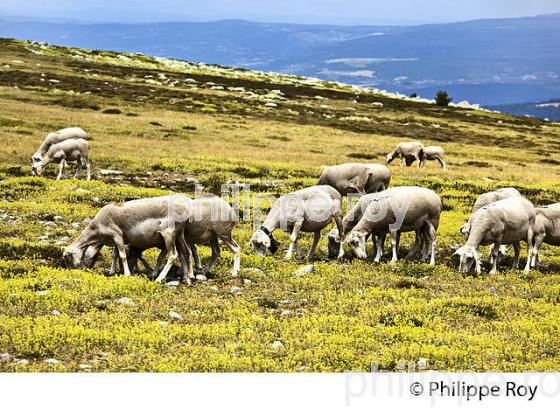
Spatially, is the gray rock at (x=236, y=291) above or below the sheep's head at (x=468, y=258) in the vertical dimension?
below

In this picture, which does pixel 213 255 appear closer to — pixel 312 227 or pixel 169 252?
pixel 169 252

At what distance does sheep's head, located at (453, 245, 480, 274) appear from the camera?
20.5m

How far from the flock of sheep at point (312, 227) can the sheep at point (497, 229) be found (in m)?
0.03

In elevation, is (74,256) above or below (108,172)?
below

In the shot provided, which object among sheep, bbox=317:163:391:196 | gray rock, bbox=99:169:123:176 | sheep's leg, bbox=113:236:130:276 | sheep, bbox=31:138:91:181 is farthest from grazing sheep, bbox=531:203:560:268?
gray rock, bbox=99:169:123:176

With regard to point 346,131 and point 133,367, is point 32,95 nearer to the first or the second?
point 346,131

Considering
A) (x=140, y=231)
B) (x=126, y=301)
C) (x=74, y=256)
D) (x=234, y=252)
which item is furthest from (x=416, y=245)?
(x=74, y=256)

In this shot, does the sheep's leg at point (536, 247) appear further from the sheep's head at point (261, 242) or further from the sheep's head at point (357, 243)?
the sheep's head at point (261, 242)

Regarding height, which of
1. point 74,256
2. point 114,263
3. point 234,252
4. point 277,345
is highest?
point 234,252

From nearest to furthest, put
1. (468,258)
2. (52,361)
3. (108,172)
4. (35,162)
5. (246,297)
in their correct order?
(52,361) → (246,297) → (468,258) → (35,162) → (108,172)

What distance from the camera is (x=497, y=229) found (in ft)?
69.1

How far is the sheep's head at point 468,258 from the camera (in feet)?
67.2

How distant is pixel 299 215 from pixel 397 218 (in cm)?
331

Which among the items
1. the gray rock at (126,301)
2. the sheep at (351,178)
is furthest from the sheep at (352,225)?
the gray rock at (126,301)
